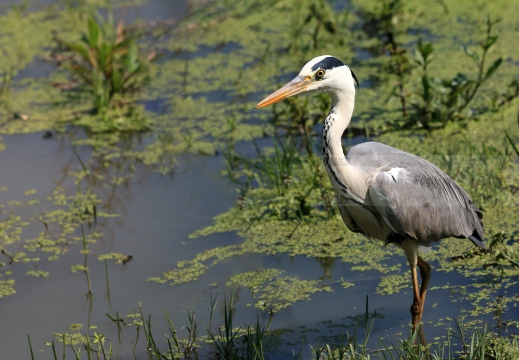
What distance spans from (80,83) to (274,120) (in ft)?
7.65

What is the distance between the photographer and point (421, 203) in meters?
4.92

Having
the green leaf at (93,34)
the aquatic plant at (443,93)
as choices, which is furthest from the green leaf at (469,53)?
the green leaf at (93,34)

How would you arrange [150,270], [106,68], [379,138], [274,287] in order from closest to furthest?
1. [274,287]
2. [150,270]
3. [379,138]
4. [106,68]

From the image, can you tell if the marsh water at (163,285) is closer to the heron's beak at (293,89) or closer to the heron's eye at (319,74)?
the heron's beak at (293,89)

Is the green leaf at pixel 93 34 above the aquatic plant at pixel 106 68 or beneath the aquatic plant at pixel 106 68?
above

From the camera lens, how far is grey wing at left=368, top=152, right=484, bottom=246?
4793mm

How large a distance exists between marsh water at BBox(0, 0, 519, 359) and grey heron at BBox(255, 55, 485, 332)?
1.19 ft

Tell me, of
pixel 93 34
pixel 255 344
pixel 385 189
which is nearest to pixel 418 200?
pixel 385 189

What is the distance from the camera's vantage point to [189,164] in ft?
23.3

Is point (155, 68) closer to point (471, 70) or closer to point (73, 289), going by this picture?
point (471, 70)

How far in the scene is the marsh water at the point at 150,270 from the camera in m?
4.96

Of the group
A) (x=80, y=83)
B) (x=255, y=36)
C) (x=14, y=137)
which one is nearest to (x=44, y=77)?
(x=80, y=83)

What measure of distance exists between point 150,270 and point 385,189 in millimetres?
1711

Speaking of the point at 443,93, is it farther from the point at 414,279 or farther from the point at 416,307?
the point at 416,307
